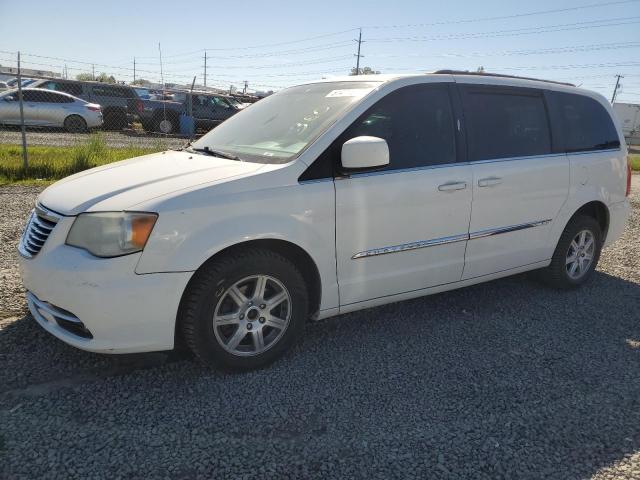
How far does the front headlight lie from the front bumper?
0.15ft

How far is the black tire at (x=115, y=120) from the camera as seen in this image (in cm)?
1955

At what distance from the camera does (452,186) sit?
3.64 meters

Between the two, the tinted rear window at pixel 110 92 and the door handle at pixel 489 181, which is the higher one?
the tinted rear window at pixel 110 92

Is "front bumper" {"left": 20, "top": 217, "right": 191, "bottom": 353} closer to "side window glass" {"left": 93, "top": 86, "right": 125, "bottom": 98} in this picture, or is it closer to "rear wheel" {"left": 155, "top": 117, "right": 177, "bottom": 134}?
"rear wheel" {"left": 155, "top": 117, "right": 177, "bottom": 134}

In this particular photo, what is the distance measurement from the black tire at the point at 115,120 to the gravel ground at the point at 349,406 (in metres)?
17.3

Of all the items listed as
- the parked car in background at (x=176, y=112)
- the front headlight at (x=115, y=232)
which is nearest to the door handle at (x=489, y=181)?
the front headlight at (x=115, y=232)

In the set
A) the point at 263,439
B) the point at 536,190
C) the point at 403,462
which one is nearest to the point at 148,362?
the point at 263,439

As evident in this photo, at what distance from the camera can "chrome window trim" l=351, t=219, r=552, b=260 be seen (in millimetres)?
3373

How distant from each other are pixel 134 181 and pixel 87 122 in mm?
16021

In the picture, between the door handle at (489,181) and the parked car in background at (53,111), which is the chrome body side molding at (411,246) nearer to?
the door handle at (489,181)

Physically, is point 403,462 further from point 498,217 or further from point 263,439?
point 498,217

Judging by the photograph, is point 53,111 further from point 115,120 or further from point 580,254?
point 580,254

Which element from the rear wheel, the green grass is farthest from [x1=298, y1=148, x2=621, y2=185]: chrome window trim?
the rear wheel

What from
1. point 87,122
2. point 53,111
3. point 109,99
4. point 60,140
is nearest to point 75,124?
point 87,122
